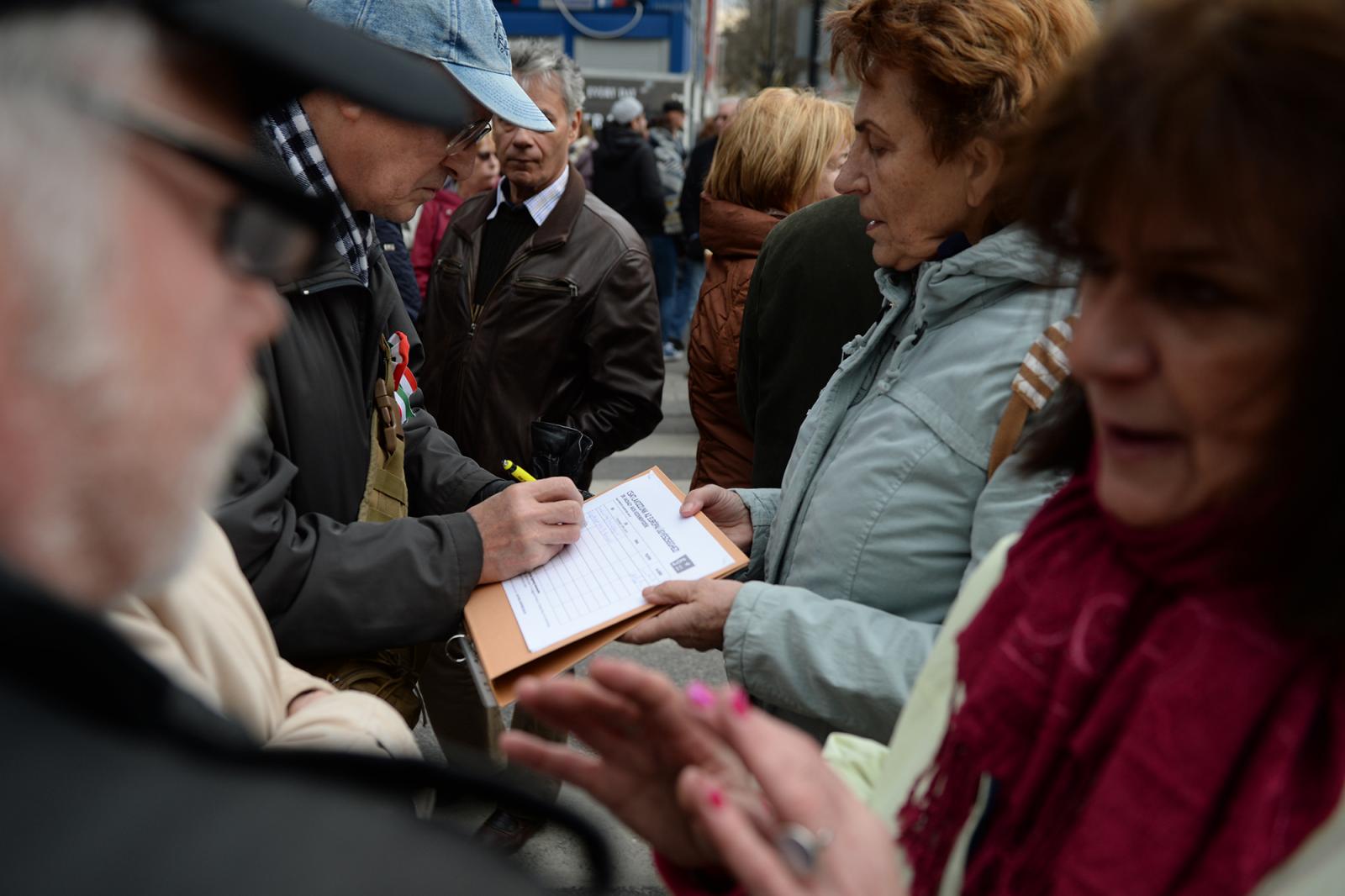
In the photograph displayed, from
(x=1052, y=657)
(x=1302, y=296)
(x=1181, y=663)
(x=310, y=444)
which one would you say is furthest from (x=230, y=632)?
(x=1302, y=296)

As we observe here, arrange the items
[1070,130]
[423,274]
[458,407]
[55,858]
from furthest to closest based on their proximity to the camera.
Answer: [423,274] < [458,407] < [1070,130] < [55,858]

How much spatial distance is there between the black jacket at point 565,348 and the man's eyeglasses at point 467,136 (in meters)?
1.06

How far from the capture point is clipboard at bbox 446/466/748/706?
1.74m

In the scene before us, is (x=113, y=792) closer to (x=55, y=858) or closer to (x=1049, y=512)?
(x=55, y=858)

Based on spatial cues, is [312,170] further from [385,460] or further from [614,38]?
[614,38]

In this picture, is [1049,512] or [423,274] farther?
[423,274]

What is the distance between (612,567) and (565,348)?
169 cm

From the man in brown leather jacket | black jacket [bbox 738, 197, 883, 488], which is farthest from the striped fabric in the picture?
the man in brown leather jacket

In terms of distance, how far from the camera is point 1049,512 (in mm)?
1248

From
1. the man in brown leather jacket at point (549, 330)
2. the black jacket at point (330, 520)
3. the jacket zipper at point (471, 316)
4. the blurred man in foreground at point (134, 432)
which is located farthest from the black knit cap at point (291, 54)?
the jacket zipper at point (471, 316)

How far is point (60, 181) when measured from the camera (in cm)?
61

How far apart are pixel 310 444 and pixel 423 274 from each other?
3.86 meters

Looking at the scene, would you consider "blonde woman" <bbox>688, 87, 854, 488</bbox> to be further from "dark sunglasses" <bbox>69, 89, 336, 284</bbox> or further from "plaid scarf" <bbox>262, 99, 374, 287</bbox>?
"dark sunglasses" <bbox>69, 89, 336, 284</bbox>

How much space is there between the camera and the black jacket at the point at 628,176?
9203 mm
